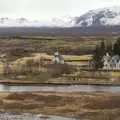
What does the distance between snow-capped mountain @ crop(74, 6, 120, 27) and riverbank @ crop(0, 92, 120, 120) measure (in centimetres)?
122

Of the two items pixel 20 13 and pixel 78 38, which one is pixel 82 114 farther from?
pixel 20 13

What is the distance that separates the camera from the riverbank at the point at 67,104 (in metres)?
6.67

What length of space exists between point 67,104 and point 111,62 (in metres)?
1.02

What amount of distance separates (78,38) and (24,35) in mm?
934

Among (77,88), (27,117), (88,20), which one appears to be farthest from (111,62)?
(27,117)

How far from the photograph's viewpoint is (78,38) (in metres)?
6.93

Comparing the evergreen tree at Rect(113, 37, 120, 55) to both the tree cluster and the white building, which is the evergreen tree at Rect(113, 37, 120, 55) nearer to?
the tree cluster

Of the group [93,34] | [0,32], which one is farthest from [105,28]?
[0,32]

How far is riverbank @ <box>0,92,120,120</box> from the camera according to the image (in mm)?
6668

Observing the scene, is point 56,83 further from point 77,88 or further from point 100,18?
point 100,18

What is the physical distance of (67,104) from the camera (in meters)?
6.74

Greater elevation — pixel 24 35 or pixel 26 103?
pixel 24 35

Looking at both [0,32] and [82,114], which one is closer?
[82,114]

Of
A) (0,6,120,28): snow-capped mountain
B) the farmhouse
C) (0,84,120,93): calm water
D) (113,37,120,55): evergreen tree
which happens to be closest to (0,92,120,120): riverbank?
(0,84,120,93): calm water
